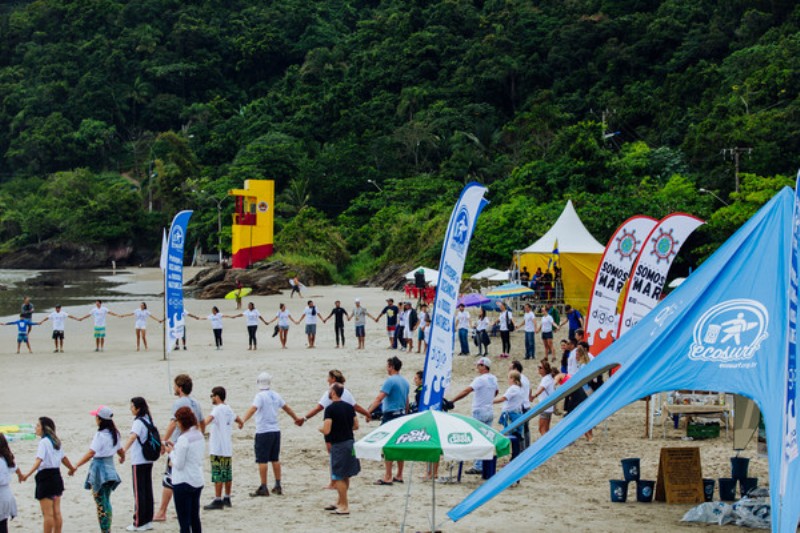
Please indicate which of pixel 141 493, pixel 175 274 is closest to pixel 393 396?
pixel 141 493

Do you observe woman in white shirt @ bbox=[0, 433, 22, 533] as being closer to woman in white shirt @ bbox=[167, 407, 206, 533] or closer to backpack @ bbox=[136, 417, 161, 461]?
backpack @ bbox=[136, 417, 161, 461]

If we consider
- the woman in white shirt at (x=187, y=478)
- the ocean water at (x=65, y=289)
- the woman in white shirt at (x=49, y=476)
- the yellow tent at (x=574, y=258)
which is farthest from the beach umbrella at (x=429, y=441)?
the ocean water at (x=65, y=289)

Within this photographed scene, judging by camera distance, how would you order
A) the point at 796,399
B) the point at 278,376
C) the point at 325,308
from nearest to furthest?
the point at 796,399
the point at 278,376
the point at 325,308

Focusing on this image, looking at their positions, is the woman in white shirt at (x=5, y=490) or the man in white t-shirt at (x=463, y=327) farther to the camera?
the man in white t-shirt at (x=463, y=327)

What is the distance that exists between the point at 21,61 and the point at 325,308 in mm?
88129

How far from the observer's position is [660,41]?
76.2 m

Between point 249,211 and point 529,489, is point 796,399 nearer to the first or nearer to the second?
point 529,489

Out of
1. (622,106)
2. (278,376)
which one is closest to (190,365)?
(278,376)

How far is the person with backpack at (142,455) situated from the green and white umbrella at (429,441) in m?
2.29

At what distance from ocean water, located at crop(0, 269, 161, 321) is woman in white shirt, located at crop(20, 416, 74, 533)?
1217 inches

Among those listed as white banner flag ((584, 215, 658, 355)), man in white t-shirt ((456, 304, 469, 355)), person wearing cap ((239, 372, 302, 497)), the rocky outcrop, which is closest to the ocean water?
the rocky outcrop

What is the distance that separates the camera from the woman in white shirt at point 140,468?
10305 mm

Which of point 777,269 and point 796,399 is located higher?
point 777,269

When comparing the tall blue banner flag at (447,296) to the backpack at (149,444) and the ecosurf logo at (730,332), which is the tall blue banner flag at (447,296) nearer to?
the ecosurf logo at (730,332)
